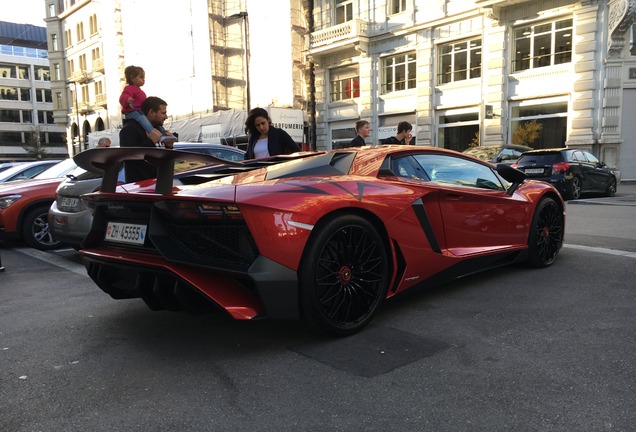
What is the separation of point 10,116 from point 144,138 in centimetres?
7886

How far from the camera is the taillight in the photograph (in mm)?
13289

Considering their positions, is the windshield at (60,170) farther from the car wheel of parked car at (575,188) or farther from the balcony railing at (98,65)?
the balcony railing at (98,65)

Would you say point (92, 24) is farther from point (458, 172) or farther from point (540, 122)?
point (458, 172)

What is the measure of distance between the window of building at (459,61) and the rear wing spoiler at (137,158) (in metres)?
22.8

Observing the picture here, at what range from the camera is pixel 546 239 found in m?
5.09

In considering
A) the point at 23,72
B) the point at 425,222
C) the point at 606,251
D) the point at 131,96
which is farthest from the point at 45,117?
the point at 425,222

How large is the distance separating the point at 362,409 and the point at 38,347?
2156 mm

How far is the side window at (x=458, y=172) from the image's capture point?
4.16 m

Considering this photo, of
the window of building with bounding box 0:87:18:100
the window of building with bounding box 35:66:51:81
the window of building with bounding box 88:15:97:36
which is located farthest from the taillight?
the window of building with bounding box 35:66:51:81

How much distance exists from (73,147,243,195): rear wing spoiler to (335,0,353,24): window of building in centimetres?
2795

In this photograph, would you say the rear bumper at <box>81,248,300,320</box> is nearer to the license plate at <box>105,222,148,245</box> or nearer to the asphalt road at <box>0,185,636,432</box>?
the license plate at <box>105,222,148,245</box>

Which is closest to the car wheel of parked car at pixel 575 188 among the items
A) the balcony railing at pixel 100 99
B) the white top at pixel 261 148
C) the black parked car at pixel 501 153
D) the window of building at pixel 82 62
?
the black parked car at pixel 501 153

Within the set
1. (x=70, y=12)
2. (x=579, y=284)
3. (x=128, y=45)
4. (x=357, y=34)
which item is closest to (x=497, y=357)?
(x=579, y=284)

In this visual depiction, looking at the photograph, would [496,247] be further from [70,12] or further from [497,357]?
[70,12]
